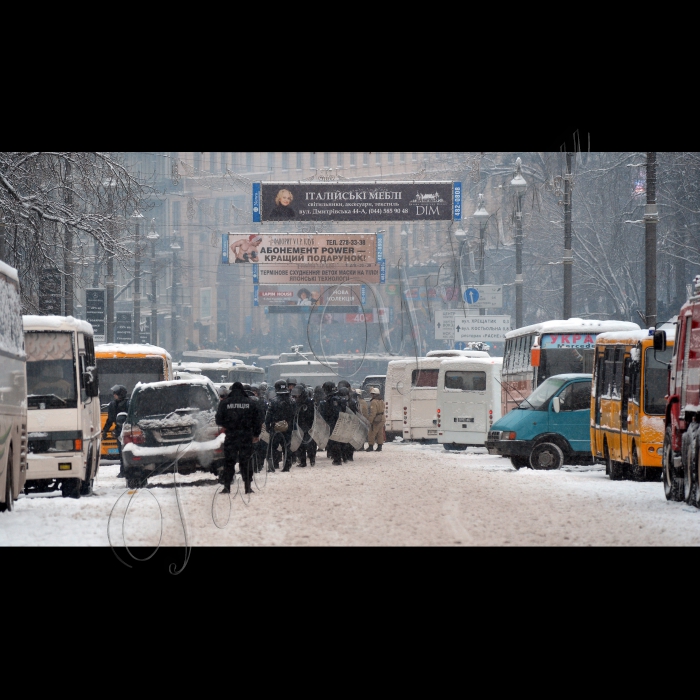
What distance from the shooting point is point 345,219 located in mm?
16406

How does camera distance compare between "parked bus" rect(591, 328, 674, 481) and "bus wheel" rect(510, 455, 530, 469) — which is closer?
"parked bus" rect(591, 328, 674, 481)

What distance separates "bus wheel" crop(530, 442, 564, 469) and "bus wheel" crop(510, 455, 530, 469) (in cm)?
25

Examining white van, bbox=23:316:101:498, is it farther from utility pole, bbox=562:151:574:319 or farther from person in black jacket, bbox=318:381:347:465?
utility pole, bbox=562:151:574:319

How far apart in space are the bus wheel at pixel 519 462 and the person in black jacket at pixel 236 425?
7.36 meters

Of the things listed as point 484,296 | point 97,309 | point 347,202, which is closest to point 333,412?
point 97,309

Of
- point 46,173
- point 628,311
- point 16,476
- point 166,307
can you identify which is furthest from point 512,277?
point 16,476

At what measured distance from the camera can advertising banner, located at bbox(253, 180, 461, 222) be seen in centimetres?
1641

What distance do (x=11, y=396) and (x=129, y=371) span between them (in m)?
11.0

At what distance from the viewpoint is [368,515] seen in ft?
45.0

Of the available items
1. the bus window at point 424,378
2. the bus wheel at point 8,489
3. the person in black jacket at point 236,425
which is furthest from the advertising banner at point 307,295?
the bus window at point 424,378

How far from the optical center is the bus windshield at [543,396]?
2128 cm

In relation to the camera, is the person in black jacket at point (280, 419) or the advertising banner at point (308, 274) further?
the person in black jacket at point (280, 419)

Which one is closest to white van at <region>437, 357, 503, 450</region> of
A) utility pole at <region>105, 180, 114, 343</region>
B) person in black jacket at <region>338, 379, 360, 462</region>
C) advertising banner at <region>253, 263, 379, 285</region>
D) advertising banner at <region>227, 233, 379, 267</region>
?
person in black jacket at <region>338, 379, 360, 462</region>

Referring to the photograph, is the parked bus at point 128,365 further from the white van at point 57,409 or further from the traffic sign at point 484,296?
the traffic sign at point 484,296
